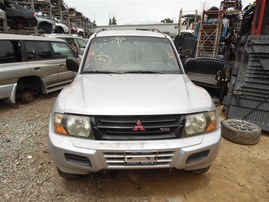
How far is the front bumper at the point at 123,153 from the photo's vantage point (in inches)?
76.8

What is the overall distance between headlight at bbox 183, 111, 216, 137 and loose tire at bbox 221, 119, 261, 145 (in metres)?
1.78

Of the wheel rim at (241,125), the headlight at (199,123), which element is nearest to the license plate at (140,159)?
the headlight at (199,123)

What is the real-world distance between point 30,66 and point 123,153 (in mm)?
4440

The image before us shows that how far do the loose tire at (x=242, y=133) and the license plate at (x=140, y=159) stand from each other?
2.32 meters

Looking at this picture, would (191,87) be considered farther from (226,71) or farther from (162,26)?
(162,26)

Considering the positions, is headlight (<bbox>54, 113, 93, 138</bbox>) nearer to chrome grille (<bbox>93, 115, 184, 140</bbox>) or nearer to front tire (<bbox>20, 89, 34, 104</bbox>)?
chrome grille (<bbox>93, 115, 184, 140</bbox>)

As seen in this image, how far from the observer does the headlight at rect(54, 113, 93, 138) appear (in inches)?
79.1

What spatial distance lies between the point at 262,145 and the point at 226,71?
2417 mm

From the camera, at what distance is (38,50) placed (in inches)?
226

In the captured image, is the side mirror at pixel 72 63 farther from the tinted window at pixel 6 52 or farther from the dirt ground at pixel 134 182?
the tinted window at pixel 6 52

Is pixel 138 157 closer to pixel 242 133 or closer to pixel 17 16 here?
pixel 242 133

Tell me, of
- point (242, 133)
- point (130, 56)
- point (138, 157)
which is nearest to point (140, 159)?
point (138, 157)

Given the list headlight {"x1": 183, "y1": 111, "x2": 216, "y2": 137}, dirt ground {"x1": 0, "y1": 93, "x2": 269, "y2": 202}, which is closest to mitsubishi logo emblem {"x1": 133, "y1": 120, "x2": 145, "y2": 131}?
headlight {"x1": 183, "y1": 111, "x2": 216, "y2": 137}

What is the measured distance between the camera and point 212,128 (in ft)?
7.27
